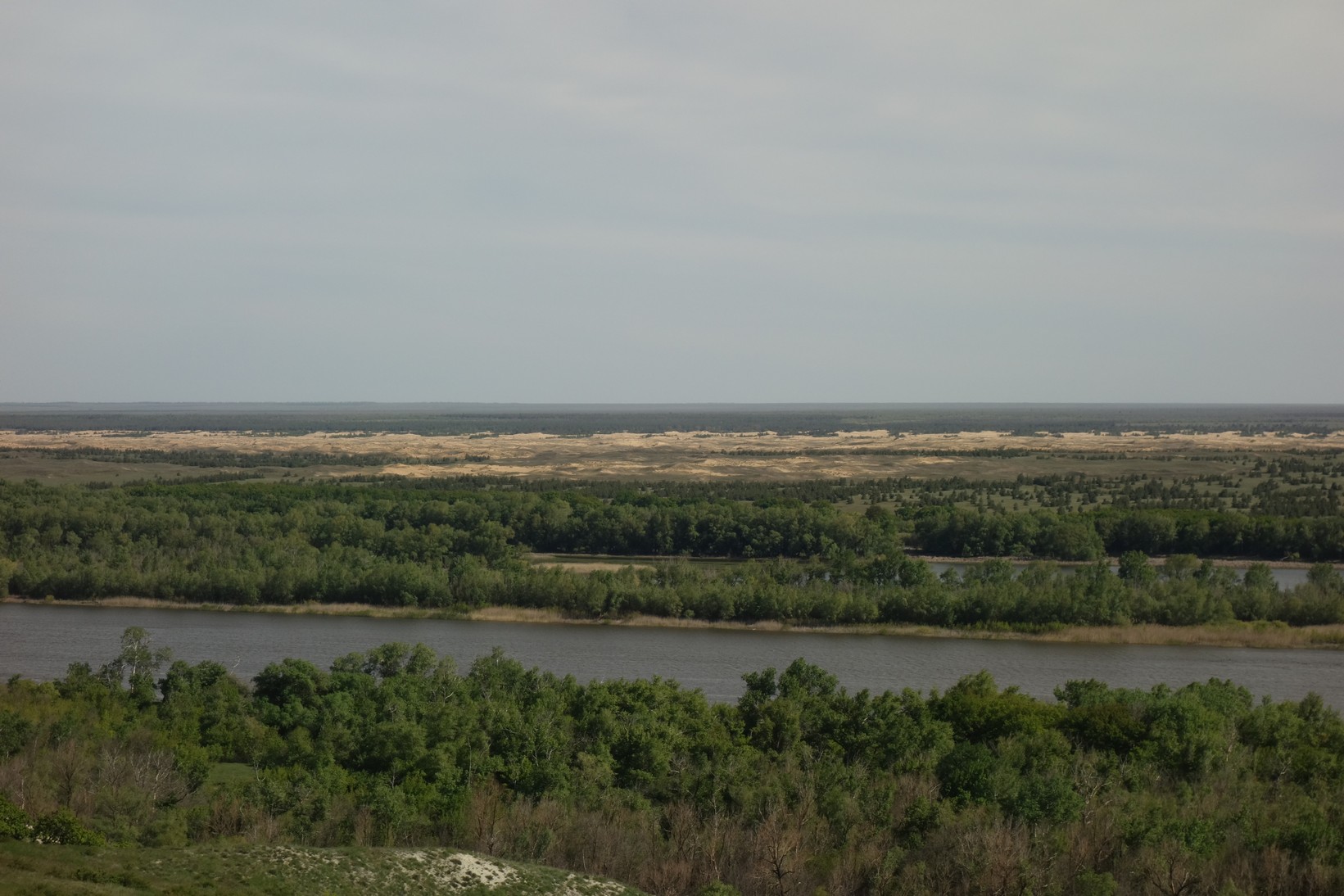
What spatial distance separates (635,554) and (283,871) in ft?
152

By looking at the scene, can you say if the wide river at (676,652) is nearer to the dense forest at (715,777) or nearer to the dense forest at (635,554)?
the dense forest at (635,554)

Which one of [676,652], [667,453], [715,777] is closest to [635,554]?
[676,652]

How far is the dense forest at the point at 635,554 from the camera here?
4556 centimetres

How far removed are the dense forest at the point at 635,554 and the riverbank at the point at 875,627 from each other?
0.54m

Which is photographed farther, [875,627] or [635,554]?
[635,554]

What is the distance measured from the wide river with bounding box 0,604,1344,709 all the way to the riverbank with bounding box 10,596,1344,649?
0.48 meters

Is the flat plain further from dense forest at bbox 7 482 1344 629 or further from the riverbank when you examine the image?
the riverbank

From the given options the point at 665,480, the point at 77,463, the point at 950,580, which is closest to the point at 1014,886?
the point at 950,580

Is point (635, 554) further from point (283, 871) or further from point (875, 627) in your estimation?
point (283, 871)

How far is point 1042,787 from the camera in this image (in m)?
21.7

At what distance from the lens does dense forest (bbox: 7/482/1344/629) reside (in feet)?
149

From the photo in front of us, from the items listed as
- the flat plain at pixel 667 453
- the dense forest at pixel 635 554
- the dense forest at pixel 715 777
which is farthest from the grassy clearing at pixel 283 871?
the flat plain at pixel 667 453

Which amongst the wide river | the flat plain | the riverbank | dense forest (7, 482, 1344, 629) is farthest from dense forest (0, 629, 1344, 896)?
the flat plain

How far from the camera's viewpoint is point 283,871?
680 inches
